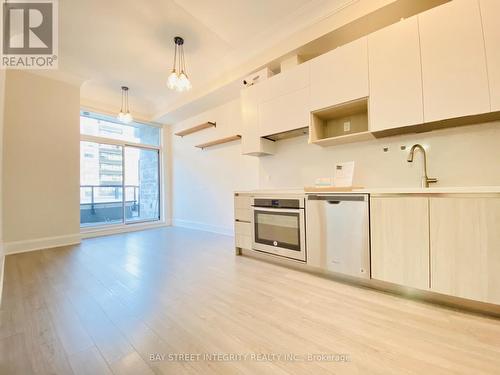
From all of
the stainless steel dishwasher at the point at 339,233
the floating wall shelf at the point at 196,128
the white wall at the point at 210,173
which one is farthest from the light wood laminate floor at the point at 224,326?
the floating wall shelf at the point at 196,128

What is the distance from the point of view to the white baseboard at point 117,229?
4129 mm

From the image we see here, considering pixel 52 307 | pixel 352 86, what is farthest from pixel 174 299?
pixel 352 86

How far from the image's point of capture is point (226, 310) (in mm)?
1521

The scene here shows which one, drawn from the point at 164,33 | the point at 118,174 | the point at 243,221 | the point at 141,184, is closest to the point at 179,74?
the point at 164,33

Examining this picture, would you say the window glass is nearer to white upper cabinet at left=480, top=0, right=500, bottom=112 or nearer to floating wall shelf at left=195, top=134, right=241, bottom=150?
floating wall shelf at left=195, top=134, right=241, bottom=150

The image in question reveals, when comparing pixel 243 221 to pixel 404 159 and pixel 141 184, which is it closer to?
pixel 404 159

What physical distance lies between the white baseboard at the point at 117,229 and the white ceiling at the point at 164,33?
9.25 feet

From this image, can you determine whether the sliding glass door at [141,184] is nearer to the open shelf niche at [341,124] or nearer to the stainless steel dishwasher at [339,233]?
the open shelf niche at [341,124]

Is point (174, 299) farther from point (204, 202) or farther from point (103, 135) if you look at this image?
point (103, 135)

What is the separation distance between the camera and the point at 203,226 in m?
4.69

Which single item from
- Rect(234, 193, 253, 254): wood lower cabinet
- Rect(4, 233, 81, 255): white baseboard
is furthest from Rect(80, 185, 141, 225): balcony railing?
Rect(234, 193, 253, 254): wood lower cabinet


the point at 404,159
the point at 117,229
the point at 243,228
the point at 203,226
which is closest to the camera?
the point at 404,159

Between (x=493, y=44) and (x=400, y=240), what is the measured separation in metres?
1.62

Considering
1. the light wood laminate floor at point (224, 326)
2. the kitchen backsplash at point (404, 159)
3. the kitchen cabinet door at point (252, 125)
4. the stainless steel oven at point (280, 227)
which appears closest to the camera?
the light wood laminate floor at point (224, 326)
